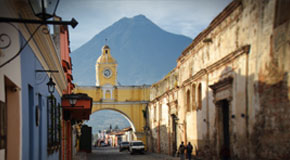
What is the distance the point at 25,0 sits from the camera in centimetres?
627

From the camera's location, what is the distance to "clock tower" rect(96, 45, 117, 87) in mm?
48375

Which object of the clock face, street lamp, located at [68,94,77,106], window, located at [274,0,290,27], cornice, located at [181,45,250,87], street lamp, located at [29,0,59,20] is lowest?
street lamp, located at [68,94,77,106]

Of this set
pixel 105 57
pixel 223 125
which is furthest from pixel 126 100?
pixel 223 125

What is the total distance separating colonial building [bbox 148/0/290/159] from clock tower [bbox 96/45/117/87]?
23.3 metres

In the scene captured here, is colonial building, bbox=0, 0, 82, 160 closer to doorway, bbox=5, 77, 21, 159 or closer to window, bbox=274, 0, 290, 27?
doorway, bbox=5, 77, 21, 159

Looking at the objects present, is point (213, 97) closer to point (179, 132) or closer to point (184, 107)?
point (184, 107)

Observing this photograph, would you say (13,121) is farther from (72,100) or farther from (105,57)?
(105,57)

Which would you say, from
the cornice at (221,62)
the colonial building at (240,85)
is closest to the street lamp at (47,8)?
the colonial building at (240,85)

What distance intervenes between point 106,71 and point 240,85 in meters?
34.9

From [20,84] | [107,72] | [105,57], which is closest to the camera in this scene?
[20,84]

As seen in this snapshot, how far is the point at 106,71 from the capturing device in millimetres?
49125

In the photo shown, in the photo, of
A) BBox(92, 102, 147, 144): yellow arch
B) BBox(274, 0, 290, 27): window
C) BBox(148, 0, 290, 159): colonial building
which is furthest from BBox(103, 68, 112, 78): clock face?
BBox(274, 0, 290, 27): window

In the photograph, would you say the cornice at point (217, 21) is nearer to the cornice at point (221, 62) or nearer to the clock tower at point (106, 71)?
the cornice at point (221, 62)

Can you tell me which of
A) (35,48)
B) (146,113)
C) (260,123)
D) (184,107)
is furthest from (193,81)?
(146,113)
